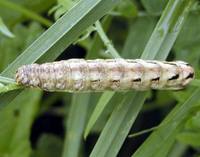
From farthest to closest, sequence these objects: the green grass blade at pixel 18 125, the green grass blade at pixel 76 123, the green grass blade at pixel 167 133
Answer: the green grass blade at pixel 18 125 → the green grass blade at pixel 76 123 → the green grass blade at pixel 167 133

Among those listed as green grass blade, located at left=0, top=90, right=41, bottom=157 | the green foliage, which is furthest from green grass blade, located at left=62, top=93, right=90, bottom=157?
green grass blade, located at left=0, top=90, right=41, bottom=157

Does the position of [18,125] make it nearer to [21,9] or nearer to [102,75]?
[21,9]

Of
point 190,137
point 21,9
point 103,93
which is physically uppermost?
point 21,9

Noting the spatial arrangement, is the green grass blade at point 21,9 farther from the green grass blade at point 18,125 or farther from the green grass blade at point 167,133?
the green grass blade at point 167,133

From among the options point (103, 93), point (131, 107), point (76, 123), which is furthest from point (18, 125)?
point (131, 107)

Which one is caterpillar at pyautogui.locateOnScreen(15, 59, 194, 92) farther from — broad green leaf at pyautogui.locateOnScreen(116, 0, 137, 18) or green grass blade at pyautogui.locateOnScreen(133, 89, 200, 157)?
broad green leaf at pyautogui.locateOnScreen(116, 0, 137, 18)

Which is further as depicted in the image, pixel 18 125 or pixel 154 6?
pixel 18 125

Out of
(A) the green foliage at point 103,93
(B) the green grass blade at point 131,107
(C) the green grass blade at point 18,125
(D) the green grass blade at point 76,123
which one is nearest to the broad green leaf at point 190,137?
(A) the green foliage at point 103,93

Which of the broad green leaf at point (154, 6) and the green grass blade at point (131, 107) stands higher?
the broad green leaf at point (154, 6)
